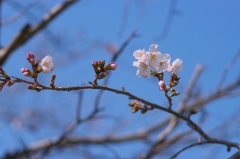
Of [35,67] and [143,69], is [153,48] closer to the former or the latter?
[143,69]

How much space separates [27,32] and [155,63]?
6.96 ft

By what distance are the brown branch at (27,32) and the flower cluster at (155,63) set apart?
1925 mm

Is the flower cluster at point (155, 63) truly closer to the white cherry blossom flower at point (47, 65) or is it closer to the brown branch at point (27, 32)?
the white cherry blossom flower at point (47, 65)

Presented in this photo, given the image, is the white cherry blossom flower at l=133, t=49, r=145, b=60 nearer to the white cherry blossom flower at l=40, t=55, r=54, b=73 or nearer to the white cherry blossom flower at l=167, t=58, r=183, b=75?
the white cherry blossom flower at l=167, t=58, r=183, b=75

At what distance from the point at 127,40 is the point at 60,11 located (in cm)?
149

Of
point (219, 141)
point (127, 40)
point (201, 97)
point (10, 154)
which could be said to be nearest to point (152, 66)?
point (219, 141)

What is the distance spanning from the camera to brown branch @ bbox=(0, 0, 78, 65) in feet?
10.1

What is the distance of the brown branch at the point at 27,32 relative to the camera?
309 cm

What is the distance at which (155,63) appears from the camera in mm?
1345

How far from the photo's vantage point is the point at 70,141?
458cm

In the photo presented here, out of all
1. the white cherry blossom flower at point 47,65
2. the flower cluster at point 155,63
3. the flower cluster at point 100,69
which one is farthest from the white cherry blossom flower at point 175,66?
the white cherry blossom flower at point 47,65

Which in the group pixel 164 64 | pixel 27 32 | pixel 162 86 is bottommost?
pixel 162 86

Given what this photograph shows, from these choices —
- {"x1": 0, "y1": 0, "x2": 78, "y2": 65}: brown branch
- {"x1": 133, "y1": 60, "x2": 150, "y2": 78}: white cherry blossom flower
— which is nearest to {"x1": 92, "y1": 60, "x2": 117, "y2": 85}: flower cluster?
{"x1": 133, "y1": 60, "x2": 150, "y2": 78}: white cherry blossom flower

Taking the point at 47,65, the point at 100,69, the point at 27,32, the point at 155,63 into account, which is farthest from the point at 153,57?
the point at 27,32
